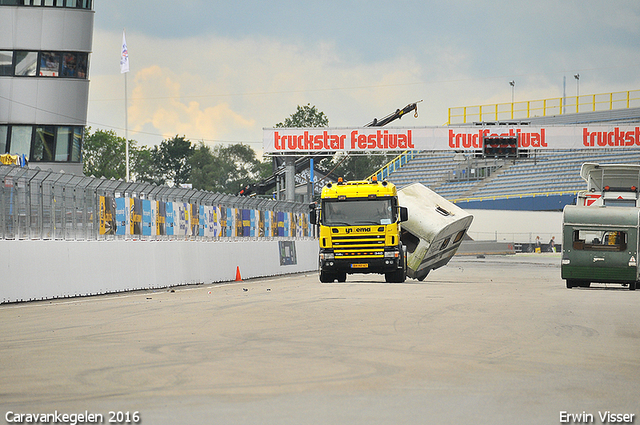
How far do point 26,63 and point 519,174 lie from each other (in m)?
51.9

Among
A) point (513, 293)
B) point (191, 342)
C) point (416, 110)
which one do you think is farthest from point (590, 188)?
point (416, 110)

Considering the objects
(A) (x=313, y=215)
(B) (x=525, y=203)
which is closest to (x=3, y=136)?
(A) (x=313, y=215)

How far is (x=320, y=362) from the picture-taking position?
32.0 feet

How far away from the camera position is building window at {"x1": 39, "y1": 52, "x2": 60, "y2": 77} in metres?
46.6

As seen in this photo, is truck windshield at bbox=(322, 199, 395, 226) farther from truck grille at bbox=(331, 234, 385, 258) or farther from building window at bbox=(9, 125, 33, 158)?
building window at bbox=(9, 125, 33, 158)

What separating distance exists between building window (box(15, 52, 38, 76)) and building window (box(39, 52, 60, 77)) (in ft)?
1.07

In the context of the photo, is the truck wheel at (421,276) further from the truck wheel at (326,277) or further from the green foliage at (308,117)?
the green foliage at (308,117)

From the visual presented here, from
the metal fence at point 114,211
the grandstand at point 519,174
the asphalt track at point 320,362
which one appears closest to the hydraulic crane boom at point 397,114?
the grandstand at point 519,174

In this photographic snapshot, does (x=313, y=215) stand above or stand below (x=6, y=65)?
below

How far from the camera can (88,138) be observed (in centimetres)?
12400

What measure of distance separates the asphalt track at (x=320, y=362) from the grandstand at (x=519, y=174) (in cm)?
6350

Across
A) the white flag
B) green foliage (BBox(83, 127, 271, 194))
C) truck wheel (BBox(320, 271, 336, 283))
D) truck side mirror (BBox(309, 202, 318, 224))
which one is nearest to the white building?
the white flag

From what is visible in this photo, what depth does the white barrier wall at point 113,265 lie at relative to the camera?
62.4 feet

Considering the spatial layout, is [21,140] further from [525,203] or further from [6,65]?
[525,203]
